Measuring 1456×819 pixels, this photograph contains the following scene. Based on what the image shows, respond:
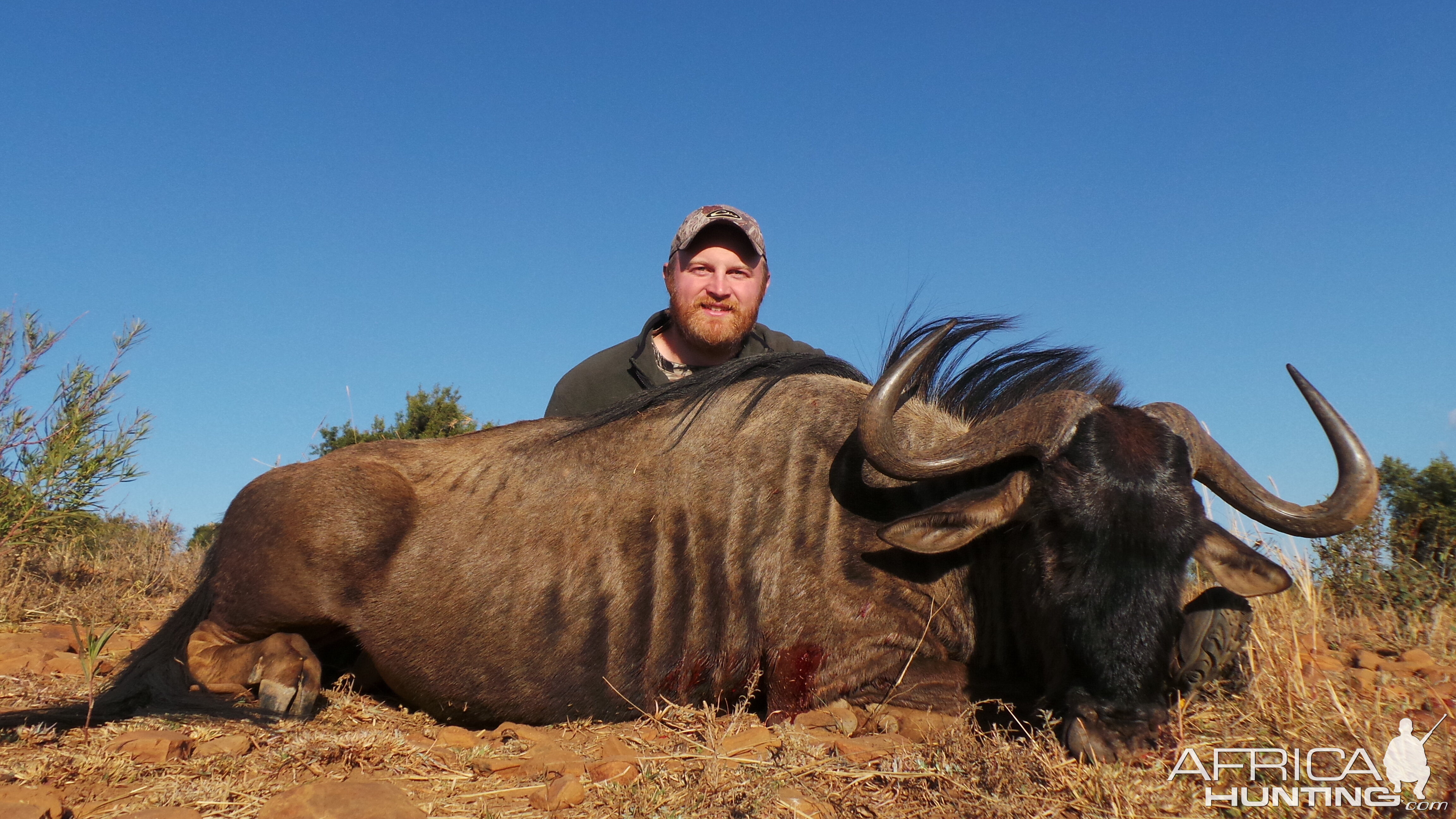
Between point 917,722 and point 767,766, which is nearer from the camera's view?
point 767,766

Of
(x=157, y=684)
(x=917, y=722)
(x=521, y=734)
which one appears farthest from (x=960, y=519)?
(x=157, y=684)

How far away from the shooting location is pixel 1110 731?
2.82 m

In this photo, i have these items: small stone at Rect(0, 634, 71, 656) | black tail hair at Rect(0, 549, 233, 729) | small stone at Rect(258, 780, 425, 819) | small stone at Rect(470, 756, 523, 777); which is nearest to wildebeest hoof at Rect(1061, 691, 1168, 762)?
small stone at Rect(470, 756, 523, 777)

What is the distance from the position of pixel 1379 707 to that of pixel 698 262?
4528 millimetres

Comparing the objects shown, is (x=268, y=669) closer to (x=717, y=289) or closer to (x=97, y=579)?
(x=717, y=289)

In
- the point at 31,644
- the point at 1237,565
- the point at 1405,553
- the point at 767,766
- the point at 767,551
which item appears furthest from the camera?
the point at 1405,553

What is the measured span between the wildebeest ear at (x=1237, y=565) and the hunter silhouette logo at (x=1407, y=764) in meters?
0.72

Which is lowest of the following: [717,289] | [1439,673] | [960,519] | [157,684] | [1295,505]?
[157,684]

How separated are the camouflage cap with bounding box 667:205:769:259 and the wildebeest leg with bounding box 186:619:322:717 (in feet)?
11.6

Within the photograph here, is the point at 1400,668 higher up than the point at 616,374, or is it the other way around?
the point at 616,374

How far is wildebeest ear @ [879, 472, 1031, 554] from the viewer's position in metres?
3.42

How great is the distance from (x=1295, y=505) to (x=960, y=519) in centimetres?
138

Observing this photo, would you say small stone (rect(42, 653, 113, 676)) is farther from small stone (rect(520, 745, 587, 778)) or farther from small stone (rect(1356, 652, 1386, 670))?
small stone (rect(1356, 652, 1386, 670))

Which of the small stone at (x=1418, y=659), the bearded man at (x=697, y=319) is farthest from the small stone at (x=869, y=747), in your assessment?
the bearded man at (x=697, y=319)
